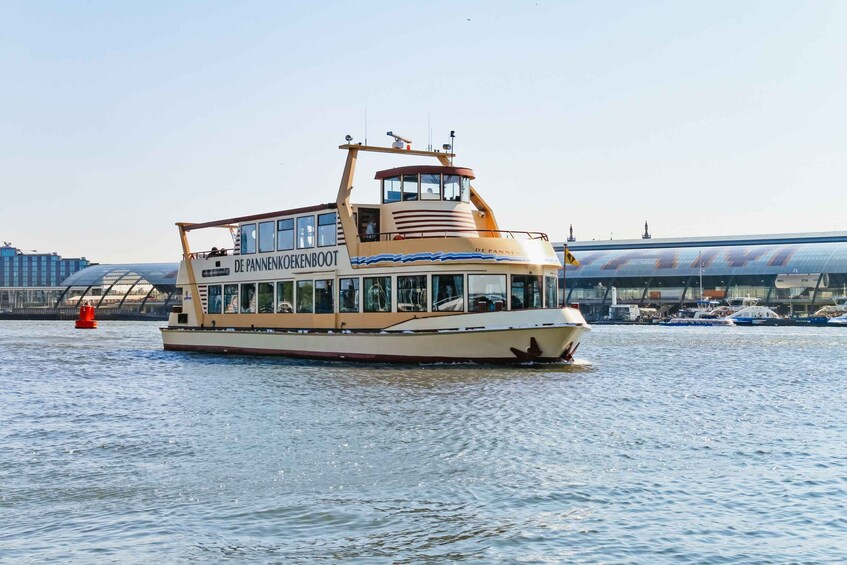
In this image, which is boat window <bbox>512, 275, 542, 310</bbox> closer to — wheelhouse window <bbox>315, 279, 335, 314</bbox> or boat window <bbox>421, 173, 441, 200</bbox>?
boat window <bbox>421, 173, 441, 200</bbox>

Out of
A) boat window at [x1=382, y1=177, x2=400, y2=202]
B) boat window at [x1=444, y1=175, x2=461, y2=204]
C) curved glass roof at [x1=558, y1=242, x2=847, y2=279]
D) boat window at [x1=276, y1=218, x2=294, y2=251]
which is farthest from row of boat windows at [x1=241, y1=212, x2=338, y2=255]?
curved glass roof at [x1=558, y1=242, x2=847, y2=279]

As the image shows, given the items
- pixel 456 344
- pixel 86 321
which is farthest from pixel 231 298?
pixel 86 321

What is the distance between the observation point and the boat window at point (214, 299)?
45250 millimetres

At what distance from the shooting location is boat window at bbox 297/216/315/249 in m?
38.8

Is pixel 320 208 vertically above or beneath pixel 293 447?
above

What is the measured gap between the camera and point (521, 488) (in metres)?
14.5

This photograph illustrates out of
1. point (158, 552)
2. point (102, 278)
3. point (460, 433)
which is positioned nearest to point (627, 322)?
point (102, 278)

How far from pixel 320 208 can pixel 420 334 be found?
769 cm

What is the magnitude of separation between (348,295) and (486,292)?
6.11 m

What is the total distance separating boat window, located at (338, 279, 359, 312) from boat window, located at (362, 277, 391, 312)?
559mm

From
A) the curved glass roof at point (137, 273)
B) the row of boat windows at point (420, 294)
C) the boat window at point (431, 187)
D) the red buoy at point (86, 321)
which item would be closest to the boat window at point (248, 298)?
the row of boat windows at point (420, 294)

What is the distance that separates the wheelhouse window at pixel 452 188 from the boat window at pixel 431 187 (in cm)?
28

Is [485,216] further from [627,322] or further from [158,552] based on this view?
[627,322]

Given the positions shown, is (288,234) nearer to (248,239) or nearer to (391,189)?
(248,239)
